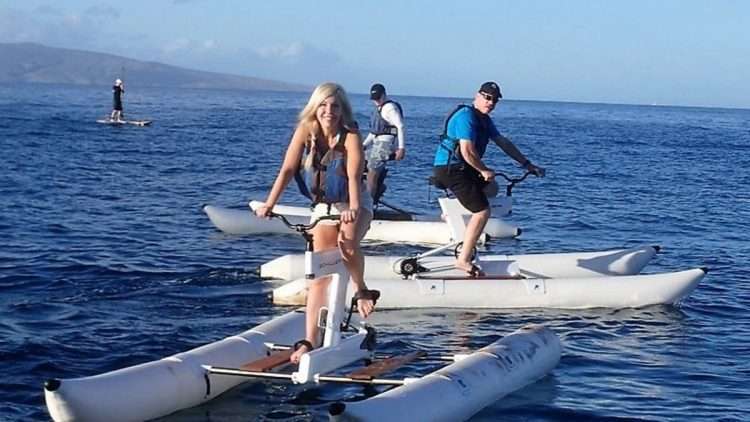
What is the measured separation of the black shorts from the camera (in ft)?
37.4

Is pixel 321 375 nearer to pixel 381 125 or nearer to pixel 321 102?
pixel 321 102

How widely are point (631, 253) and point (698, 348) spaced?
276 centimetres

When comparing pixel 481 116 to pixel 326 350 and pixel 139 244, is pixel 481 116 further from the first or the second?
pixel 139 244

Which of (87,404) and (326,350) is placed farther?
(326,350)

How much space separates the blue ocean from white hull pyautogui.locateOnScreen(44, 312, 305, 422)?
0.49 feet

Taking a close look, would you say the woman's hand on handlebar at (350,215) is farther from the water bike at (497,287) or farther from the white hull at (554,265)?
the white hull at (554,265)

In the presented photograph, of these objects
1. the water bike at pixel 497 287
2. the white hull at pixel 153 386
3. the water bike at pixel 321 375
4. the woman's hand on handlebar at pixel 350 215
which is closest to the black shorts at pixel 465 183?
the water bike at pixel 497 287

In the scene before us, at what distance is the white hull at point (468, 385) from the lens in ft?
22.5

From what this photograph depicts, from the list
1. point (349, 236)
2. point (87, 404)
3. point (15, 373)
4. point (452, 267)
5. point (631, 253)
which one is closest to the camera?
point (87, 404)

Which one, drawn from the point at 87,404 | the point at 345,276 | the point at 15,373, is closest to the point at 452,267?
the point at 345,276

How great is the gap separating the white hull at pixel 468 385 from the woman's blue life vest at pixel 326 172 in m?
1.37

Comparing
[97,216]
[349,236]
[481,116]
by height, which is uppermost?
[481,116]

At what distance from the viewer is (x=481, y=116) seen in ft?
37.0

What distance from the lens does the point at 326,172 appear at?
25.8 feet
